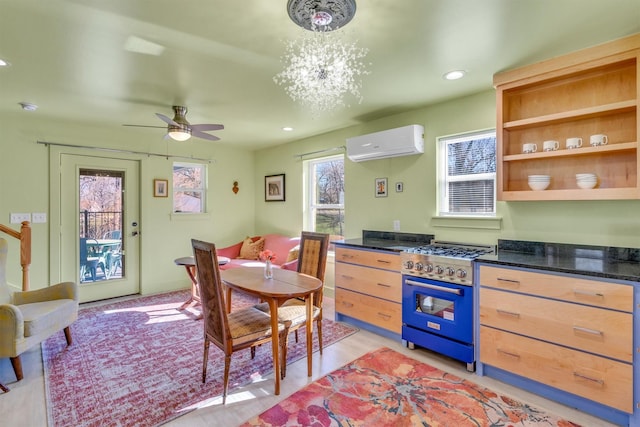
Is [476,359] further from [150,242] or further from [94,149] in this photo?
[94,149]

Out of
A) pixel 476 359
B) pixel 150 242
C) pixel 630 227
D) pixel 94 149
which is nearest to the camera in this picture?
pixel 630 227

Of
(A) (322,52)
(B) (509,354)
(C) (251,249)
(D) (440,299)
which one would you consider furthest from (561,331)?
(C) (251,249)

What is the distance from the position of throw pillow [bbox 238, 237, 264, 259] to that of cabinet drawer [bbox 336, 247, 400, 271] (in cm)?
188

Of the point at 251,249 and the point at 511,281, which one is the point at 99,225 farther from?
the point at 511,281

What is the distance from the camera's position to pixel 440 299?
8.75ft

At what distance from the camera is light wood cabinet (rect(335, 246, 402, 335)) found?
3006 millimetres

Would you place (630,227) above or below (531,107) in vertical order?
below

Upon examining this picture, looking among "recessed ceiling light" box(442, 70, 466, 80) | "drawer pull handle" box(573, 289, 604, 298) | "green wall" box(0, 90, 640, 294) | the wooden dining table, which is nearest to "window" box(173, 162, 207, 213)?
"green wall" box(0, 90, 640, 294)

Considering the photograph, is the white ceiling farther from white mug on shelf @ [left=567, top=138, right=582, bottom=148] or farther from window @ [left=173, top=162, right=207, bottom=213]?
window @ [left=173, top=162, right=207, bottom=213]

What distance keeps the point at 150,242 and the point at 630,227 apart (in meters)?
5.36

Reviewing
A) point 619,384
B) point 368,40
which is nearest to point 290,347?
point 619,384

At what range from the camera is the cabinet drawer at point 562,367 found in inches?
73.2

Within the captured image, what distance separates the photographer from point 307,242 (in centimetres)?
311

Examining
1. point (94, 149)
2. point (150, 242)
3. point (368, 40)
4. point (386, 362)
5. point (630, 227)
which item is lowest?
point (386, 362)
